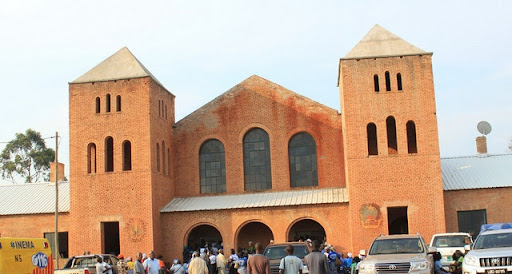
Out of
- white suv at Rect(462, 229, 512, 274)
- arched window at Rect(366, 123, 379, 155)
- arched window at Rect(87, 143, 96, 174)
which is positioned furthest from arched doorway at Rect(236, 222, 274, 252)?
white suv at Rect(462, 229, 512, 274)

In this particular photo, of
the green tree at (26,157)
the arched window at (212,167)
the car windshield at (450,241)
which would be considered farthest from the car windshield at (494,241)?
the green tree at (26,157)

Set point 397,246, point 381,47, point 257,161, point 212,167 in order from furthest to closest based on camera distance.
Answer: point 212,167 < point 257,161 < point 381,47 < point 397,246

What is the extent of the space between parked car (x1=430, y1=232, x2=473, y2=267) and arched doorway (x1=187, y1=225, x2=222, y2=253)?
549 inches

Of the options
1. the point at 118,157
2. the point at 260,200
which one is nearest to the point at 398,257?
the point at 260,200

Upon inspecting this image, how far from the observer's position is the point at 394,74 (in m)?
28.8

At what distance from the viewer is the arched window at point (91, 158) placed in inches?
1191

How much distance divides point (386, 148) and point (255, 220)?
6.99 metres

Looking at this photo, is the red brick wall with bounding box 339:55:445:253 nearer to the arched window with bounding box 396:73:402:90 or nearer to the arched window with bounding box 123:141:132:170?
the arched window with bounding box 396:73:402:90

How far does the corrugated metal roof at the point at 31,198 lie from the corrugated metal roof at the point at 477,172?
756 inches

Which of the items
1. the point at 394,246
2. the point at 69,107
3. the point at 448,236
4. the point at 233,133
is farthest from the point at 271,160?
the point at 394,246

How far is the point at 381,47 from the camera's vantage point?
2948 centimetres

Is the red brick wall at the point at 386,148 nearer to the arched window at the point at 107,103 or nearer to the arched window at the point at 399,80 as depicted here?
the arched window at the point at 399,80

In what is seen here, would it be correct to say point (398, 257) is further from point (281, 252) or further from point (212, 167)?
point (212, 167)

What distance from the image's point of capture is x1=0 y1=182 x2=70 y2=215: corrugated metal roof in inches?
1260
